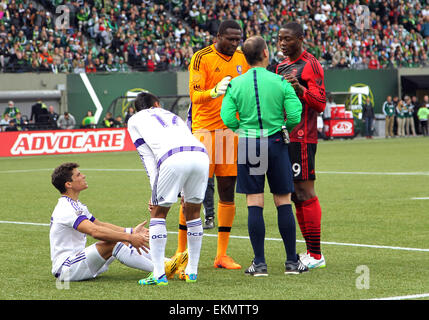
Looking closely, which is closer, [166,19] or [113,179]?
[113,179]

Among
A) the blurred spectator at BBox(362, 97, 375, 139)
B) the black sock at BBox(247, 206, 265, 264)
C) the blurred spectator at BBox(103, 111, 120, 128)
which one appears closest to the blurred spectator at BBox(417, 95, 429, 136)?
the blurred spectator at BBox(362, 97, 375, 139)

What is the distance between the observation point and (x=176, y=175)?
6574mm

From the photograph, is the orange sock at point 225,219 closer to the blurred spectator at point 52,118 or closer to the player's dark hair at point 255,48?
Result: the player's dark hair at point 255,48

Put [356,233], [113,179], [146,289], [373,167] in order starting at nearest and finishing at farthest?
[146,289], [356,233], [113,179], [373,167]

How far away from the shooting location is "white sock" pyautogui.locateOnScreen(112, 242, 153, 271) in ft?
22.8

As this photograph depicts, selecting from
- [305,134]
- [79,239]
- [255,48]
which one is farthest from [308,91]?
[79,239]

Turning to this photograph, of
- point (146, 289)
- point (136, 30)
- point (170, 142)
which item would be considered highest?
point (136, 30)

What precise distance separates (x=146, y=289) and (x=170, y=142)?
1.21 metres

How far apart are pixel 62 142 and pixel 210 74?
72.6 ft

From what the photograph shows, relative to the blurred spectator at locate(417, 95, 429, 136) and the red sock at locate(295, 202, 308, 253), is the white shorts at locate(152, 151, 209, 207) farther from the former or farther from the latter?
the blurred spectator at locate(417, 95, 429, 136)

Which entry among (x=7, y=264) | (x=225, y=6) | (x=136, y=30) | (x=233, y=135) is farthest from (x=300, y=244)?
(x=225, y=6)

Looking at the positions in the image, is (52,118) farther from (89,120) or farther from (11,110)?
(89,120)

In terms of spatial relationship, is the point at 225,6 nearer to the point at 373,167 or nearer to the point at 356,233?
the point at 373,167

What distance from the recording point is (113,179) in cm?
1905
